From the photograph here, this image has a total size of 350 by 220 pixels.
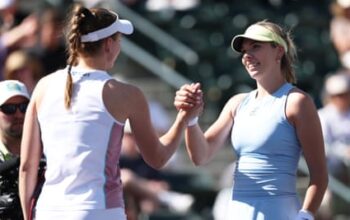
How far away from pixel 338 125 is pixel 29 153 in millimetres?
5128

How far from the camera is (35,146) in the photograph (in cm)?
545

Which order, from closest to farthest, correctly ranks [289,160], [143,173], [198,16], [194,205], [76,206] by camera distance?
Answer: [76,206] < [289,160] < [143,173] < [194,205] < [198,16]

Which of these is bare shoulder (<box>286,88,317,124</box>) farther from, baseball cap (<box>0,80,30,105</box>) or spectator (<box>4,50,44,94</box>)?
spectator (<box>4,50,44,94</box>)

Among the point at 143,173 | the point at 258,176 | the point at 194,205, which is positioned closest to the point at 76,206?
the point at 258,176

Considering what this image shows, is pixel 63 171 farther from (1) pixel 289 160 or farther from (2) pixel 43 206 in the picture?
(1) pixel 289 160

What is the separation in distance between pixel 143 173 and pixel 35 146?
164 inches

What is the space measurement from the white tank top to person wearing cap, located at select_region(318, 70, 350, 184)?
4860mm

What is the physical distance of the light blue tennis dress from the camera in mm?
5676

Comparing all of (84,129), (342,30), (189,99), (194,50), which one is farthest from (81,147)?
(194,50)

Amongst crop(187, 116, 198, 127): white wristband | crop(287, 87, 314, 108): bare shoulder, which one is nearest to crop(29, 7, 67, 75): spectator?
crop(187, 116, 198, 127): white wristband

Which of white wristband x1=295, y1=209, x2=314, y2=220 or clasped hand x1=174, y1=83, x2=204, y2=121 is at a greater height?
clasped hand x1=174, y1=83, x2=204, y2=121

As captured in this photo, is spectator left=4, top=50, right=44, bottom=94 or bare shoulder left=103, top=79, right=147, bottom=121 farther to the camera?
spectator left=4, top=50, right=44, bottom=94

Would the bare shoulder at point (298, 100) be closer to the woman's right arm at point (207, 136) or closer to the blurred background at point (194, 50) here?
the woman's right arm at point (207, 136)

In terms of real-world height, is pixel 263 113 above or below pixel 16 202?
above
